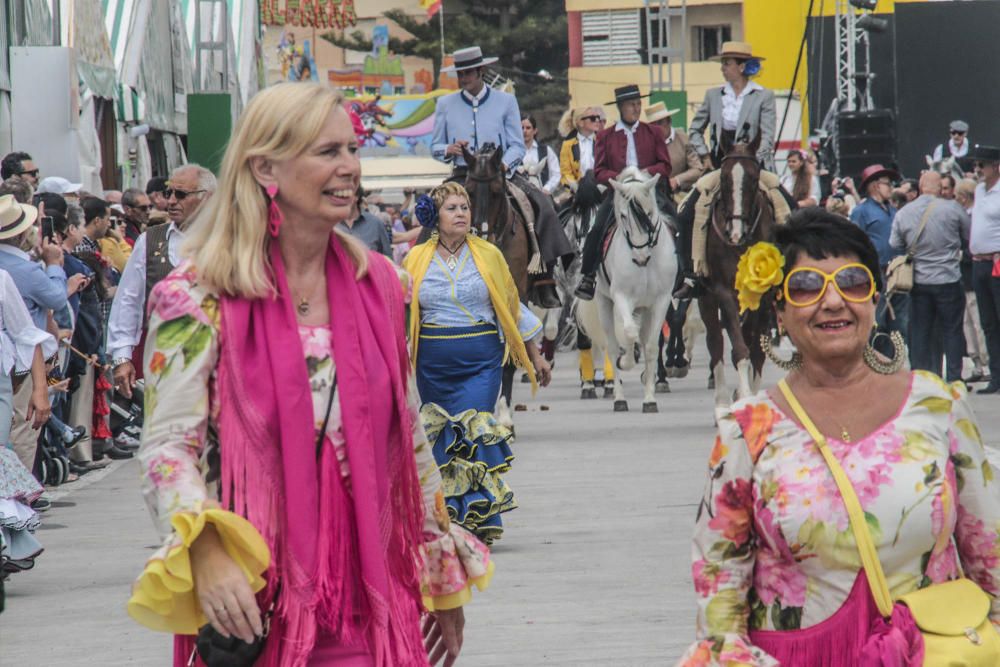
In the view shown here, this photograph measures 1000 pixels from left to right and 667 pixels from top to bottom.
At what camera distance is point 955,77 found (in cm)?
4353

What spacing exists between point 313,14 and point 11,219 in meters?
71.7

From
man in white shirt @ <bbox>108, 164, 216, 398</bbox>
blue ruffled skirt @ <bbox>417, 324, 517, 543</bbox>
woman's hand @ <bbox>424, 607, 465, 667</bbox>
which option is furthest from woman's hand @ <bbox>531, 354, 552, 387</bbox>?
woman's hand @ <bbox>424, 607, 465, 667</bbox>

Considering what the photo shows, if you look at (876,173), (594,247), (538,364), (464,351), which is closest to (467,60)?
(594,247)

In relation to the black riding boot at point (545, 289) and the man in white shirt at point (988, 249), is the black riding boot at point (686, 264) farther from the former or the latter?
the man in white shirt at point (988, 249)

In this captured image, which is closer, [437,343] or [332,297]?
[332,297]

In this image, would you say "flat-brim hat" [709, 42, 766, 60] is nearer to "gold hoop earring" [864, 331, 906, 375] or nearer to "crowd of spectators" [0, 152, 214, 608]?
"crowd of spectators" [0, 152, 214, 608]

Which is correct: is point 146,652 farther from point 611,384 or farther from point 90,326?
point 611,384

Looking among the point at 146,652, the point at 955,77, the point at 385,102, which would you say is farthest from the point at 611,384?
the point at 385,102

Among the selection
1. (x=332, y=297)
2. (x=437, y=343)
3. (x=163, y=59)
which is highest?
(x=163, y=59)

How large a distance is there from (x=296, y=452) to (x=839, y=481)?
3.57ft

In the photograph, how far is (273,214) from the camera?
420 cm

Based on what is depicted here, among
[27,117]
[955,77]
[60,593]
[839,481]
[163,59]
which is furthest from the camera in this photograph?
[955,77]

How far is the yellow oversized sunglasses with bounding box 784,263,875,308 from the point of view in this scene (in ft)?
13.7

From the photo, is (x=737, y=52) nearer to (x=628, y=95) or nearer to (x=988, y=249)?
(x=628, y=95)
